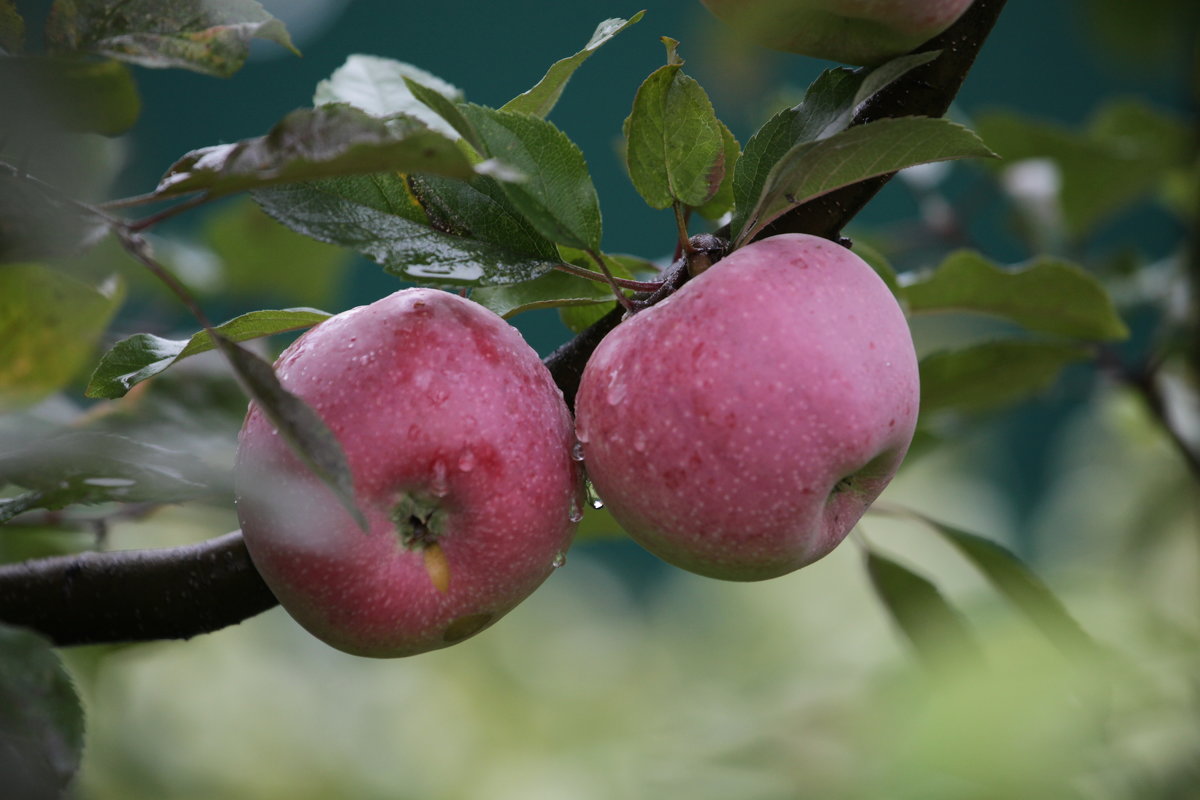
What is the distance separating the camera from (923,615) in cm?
75

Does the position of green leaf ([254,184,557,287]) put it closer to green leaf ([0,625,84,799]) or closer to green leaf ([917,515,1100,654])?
green leaf ([0,625,84,799])

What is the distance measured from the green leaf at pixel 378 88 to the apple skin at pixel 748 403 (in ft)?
0.84

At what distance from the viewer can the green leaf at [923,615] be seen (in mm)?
730

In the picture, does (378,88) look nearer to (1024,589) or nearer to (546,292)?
(546,292)

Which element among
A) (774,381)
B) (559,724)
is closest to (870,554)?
(774,381)

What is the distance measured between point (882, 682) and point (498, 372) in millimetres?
533

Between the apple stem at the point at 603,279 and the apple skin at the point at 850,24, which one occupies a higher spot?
the apple skin at the point at 850,24

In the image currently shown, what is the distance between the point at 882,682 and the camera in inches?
34.0

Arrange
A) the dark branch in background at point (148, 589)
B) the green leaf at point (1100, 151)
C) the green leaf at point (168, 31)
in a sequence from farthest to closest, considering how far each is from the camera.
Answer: the green leaf at point (1100, 151) → the dark branch in background at point (148, 589) → the green leaf at point (168, 31)

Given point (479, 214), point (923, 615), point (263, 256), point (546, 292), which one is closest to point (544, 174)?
point (479, 214)

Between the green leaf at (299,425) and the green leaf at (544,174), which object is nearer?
the green leaf at (299,425)

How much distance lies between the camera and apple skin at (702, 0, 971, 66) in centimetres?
45

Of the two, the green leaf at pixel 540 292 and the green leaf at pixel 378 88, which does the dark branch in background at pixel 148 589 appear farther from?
the green leaf at pixel 378 88

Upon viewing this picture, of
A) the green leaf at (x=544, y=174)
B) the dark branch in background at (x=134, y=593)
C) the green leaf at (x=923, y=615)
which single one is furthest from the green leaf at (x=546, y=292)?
the green leaf at (x=923, y=615)
